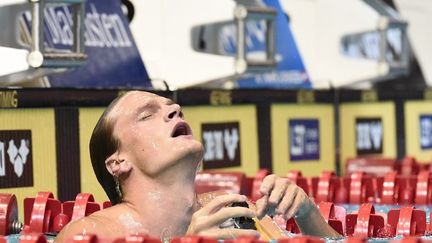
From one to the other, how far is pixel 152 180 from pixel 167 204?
0.31 feet

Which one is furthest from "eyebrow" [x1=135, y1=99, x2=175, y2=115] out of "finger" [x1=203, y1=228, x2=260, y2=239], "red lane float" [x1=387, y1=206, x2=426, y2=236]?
"red lane float" [x1=387, y1=206, x2=426, y2=236]

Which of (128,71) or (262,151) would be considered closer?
(128,71)

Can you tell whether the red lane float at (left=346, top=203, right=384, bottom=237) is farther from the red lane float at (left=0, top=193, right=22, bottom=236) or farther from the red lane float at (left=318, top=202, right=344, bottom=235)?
the red lane float at (left=0, top=193, right=22, bottom=236)

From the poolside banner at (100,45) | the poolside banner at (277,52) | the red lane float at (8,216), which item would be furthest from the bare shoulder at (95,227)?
the poolside banner at (277,52)

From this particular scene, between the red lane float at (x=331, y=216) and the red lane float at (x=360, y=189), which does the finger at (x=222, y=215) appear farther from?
the red lane float at (x=360, y=189)

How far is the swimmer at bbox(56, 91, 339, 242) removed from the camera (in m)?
3.21

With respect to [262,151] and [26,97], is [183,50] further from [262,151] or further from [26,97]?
[26,97]

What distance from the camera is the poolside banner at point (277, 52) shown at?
254 inches

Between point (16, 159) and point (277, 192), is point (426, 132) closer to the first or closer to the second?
point (16, 159)

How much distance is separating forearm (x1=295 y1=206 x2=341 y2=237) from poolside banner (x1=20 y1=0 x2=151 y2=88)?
1890 mm

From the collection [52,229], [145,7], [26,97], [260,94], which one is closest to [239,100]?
[260,94]

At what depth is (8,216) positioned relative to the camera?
3822 millimetres

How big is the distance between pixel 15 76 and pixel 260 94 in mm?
1829

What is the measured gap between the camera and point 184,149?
3242 millimetres
